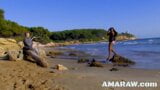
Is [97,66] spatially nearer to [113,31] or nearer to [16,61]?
[113,31]

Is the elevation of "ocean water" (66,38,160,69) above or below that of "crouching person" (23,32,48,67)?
below

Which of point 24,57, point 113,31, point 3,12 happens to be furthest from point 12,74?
point 3,12

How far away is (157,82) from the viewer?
29.9 ft

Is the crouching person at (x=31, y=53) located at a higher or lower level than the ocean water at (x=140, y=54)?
higher

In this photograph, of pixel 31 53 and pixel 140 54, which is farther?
pixel 140 54

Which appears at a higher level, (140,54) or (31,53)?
(31,53)

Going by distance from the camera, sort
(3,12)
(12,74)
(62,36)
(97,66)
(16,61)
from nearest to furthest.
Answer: (12,74)
(16,61)
(97,66)
(3,12)
(62,36)

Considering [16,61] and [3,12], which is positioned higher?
[3,12]

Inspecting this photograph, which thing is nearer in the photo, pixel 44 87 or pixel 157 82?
pixel 44 87

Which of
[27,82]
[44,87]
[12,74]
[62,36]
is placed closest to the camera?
[44,87]

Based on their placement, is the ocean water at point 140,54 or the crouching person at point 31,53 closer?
the crouching person at point 31,53

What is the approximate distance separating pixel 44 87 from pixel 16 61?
5.63 m

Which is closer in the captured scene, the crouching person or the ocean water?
the crouching person

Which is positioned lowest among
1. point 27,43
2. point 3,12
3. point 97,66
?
point 97,66
